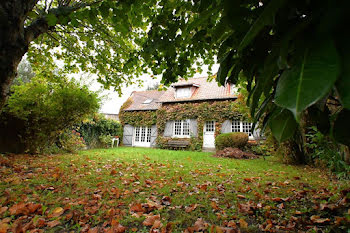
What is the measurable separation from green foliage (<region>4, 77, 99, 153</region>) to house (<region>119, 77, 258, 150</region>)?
799cm

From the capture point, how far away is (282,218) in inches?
79.6

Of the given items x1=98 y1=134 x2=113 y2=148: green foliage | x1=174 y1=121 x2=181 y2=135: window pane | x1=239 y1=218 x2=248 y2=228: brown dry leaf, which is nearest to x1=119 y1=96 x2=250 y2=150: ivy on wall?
x1=174 y1=121 x2=181 y2=135: window pane

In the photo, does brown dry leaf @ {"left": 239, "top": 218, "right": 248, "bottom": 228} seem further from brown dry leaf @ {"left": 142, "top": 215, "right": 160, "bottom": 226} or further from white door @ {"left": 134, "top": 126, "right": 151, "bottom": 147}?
white door @ {"left": 134, "top": 126, "right": 151, "bottom": 147}

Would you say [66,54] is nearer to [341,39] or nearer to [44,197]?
[44,197]

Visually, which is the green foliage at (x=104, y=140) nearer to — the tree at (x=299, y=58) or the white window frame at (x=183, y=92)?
the white window frame at (x=183, y=92)

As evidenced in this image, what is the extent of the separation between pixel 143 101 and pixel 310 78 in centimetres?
1946

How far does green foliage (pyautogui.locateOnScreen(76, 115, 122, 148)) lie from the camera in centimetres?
1222

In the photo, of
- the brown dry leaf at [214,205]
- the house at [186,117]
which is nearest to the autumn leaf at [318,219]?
the brown dry leaf at [214,205]

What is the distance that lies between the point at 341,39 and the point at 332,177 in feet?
17.9

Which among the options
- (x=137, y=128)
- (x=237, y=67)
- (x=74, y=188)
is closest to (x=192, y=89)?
(x=137, y=128)

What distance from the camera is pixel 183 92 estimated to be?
1573 cm

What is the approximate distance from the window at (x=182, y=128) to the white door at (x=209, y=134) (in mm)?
1470

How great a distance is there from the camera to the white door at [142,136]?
16609 mm

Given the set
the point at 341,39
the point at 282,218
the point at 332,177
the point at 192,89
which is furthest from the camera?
the point at 192,89
